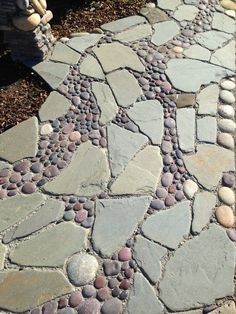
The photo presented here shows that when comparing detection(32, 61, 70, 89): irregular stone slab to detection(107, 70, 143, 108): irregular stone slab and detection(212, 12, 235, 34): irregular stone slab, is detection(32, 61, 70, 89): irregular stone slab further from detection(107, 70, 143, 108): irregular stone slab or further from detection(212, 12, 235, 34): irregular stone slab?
detection(212, 12, 235, 34): irregular stone slab

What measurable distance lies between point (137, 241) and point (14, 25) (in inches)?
84.3

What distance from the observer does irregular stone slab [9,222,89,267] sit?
252cm

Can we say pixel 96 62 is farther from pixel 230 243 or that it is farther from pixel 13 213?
pixel 230 243

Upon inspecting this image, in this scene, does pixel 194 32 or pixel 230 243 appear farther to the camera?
pixel 194 32

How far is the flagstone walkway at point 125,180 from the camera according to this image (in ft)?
7.92

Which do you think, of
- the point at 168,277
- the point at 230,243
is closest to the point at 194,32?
the point at 230,243

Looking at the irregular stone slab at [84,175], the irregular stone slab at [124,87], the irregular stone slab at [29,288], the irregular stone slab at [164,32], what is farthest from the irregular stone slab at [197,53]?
the irregular stone slab at [29,288]

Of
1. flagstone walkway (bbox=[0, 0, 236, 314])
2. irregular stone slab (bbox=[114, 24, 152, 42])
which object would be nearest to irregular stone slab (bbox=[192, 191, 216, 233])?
flagstone walkway (bbox=[0, 0, 236, 314])

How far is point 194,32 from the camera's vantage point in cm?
410

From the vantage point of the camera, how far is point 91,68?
12.2ft

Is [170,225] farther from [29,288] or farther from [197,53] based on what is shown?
[197,53]

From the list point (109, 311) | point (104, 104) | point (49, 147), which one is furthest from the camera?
point (104, 104)

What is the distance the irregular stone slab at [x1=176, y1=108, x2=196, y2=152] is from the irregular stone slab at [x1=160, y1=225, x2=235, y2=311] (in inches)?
29.8

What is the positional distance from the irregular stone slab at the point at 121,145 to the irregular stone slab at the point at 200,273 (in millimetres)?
781
